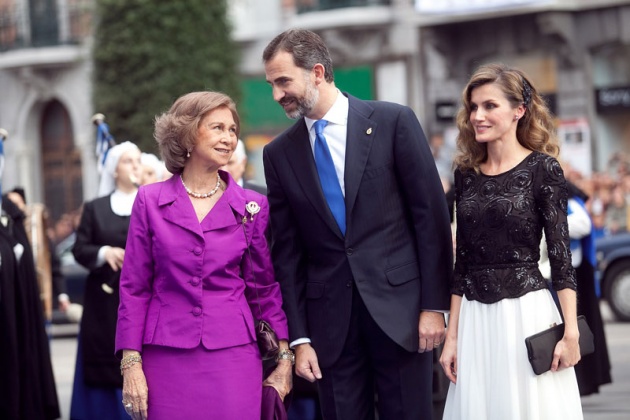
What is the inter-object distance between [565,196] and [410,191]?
661 millimetres

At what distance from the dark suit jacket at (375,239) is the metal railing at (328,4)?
878 inches

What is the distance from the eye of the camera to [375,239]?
19.3 feet

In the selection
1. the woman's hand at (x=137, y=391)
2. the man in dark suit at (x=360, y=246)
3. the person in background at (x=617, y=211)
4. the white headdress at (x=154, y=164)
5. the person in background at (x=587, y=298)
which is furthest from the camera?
the person in background at (x=617, y=211)

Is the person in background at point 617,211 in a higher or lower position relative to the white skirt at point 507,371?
higher

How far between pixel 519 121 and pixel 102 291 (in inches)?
170

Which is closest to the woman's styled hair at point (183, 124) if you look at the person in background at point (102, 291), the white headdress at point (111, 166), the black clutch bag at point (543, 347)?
the black clutch bag at point (543, 347)

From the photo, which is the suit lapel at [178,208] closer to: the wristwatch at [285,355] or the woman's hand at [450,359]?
the wristwatch at [285,355]

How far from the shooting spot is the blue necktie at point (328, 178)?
593 cm

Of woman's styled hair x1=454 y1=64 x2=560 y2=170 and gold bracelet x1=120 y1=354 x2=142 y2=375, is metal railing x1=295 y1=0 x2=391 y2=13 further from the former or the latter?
gold bracelet x1=120 y1=354 x2=142 y2=375

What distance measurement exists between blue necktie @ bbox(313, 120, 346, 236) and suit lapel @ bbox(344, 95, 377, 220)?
5 centimetres

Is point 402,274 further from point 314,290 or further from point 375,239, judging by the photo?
point 314,290

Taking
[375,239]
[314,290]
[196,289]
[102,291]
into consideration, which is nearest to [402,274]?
[375,239]

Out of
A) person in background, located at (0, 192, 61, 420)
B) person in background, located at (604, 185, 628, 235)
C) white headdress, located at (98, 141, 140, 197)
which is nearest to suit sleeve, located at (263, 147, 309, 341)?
white headdress, located at (98, 141, 140, 197)

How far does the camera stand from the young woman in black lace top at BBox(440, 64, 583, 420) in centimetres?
551
